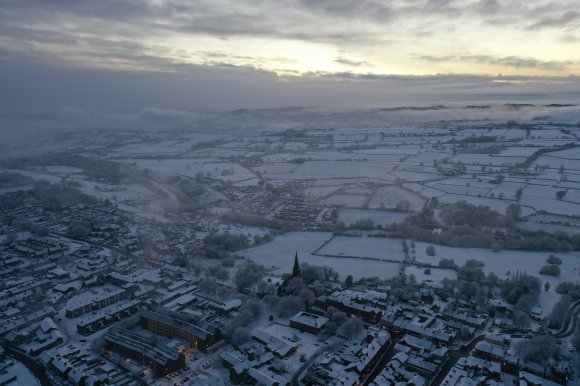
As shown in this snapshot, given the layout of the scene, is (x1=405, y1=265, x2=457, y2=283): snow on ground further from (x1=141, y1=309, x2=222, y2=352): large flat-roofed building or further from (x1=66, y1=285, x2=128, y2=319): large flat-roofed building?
(x1=66, y1=285, x2=128, y2=319): large flat-roofed building

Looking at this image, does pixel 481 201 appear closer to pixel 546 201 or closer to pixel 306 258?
pixel 546 201

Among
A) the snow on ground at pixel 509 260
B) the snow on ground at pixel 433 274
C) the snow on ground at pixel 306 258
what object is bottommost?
the snow on ground at pixel 306 258

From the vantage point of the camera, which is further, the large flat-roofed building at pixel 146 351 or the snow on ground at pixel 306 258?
the snow on ground at pixel 306 258

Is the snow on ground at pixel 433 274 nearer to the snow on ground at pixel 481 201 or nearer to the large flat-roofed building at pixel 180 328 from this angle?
the large flat-roofed building at pixel 180 328

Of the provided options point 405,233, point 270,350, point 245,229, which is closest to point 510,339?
point 270,350

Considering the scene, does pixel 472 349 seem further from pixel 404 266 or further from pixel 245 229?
pixel 245 229

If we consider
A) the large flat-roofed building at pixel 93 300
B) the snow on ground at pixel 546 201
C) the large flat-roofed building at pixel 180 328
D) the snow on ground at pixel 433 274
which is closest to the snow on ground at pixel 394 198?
the snow on ground at pixel 546 201

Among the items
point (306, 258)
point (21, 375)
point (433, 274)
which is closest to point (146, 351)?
point (21, 375)
